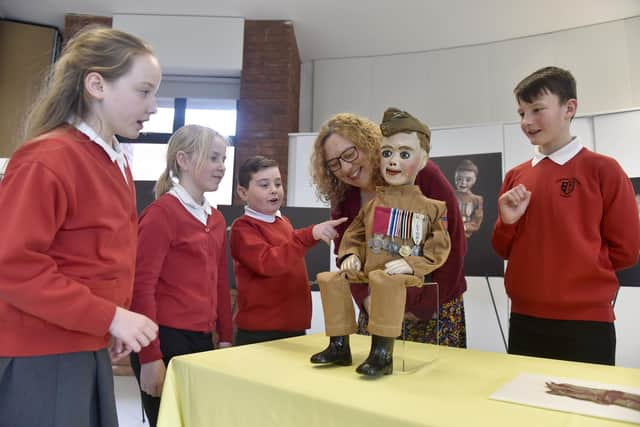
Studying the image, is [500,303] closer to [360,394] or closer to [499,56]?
[499,56]

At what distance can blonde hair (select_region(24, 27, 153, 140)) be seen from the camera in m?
1.10

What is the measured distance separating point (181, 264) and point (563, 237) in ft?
4.00

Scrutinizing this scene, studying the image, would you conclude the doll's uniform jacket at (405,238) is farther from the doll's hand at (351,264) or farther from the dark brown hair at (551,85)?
the dark brown hair at (551,85)

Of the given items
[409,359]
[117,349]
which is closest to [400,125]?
[409,359]

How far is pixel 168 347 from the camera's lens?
1.45 meters

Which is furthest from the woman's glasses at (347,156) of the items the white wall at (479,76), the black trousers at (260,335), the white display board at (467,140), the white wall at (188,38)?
the white wall at (479,76)

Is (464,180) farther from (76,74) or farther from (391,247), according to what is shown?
(76,74)

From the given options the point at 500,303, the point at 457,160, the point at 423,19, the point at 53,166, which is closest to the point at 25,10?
the point at 423,19

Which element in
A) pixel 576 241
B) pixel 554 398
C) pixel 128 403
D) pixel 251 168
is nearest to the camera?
pixel 554 398

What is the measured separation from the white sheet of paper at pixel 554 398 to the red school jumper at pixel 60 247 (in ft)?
2.61

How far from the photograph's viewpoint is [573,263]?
4.51 feet

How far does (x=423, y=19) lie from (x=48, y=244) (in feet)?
16.5

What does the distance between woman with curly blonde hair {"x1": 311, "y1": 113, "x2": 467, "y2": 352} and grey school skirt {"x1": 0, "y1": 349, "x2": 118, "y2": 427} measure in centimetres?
55

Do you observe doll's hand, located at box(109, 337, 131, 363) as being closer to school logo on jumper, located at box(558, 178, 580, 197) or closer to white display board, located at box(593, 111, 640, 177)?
school logo on jumper, located at box(558, 178, 580, 197)
